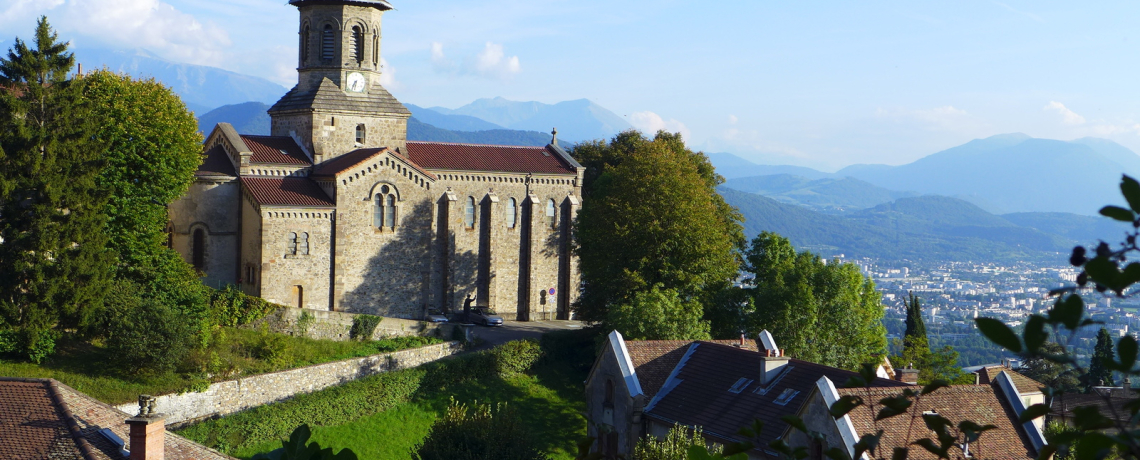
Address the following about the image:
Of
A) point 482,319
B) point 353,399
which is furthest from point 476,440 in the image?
point 482,319

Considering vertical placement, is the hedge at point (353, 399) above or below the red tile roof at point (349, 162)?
below

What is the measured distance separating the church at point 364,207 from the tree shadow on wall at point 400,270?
55mm

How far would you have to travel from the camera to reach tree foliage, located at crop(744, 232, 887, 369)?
45.2 metres

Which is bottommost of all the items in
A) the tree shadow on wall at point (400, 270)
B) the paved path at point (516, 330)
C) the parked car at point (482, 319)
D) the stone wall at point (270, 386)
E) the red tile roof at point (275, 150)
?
the stone wall at point (270, 386)

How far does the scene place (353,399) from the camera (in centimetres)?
3931

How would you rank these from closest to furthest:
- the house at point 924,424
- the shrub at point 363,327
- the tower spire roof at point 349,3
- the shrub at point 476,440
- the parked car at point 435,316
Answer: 1. the house at point 924,424
2. the shrub at point 476,440
3. the shrub at point 363,327
4. the parked car at point 435,316
5. the tower spire roof at point 349,3

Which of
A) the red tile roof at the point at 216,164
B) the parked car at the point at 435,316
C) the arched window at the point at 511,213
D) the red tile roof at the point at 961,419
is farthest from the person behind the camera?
the arched window at the point at 511,213

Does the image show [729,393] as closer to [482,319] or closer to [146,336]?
[146,336]

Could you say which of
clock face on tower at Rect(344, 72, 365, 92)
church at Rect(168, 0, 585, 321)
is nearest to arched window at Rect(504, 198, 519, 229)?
church at Rect(168, 0, 585, 321)

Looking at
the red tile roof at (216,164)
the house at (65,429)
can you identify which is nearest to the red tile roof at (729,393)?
the house at (65,429)

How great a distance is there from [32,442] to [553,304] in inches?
1577

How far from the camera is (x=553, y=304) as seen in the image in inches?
2339

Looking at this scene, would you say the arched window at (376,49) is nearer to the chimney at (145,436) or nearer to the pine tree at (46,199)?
the pine tree at (46,199)

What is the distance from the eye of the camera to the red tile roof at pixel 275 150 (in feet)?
163
